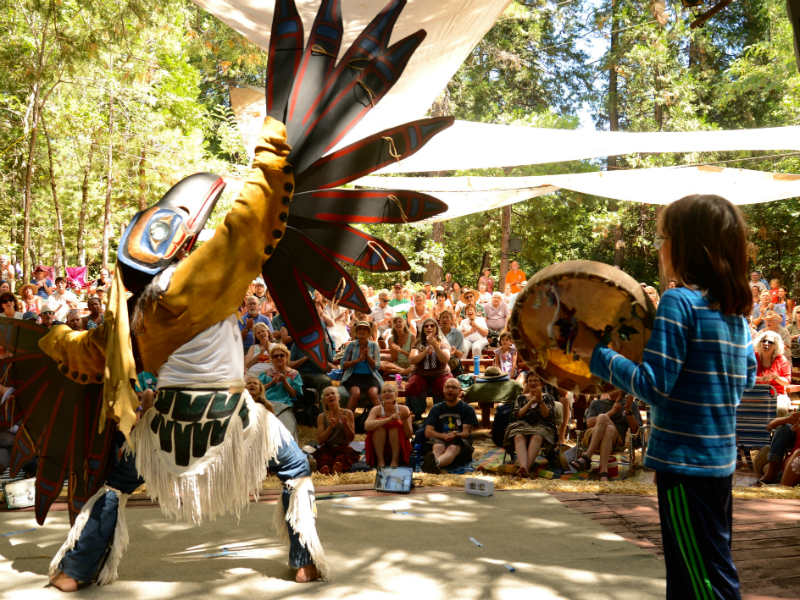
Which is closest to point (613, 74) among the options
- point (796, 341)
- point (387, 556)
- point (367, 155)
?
point (796, 341)

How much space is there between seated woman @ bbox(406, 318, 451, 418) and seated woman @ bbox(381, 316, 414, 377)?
463mm

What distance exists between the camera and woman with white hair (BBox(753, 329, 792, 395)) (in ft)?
21.1

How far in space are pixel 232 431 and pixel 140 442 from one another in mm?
390

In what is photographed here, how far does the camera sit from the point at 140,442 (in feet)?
10.5

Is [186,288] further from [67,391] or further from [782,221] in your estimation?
[782,221]

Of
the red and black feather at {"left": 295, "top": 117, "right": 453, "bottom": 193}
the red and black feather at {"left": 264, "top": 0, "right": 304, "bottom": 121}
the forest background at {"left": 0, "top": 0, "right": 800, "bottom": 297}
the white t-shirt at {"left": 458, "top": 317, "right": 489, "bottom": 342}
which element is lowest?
the white t-shirt at {"left": 458, "top": 317, "right": 489, "bottom": 342}

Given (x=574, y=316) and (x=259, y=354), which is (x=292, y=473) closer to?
(x=574, y=316)

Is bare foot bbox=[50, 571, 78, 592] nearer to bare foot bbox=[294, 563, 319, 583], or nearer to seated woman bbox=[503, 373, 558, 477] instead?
bare foot bbox=[294, 563, 319, 583]

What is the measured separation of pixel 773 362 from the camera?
650 cm

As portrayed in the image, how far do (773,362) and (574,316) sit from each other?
16.0 feet

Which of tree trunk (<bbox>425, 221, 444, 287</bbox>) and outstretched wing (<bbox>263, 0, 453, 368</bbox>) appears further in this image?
tree trunk (<bbox>425, 221, 444, 287</bbox>)

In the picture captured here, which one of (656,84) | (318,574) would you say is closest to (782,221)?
(656,84)

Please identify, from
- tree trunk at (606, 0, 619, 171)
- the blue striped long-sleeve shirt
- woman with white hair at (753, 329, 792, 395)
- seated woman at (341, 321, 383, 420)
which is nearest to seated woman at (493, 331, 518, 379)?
seated woman at (341, 321, 383, 420)

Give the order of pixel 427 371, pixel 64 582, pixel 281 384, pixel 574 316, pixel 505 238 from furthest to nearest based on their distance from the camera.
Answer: pixel 505 238 → pixel 427 371 → pixel 281 384 → pixel 64 582 → pixel 574 316
